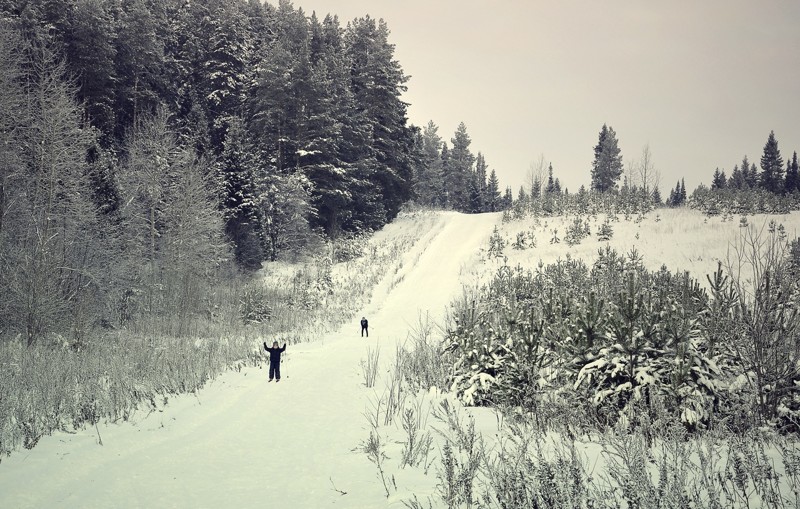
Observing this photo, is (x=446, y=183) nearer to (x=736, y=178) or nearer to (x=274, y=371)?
(x=736, y=178)

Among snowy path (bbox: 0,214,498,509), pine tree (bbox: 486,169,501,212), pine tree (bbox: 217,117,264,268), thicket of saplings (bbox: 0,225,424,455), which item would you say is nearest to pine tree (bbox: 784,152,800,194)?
pine tree (bbox: 486,169,501,212)

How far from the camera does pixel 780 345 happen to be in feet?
20.5

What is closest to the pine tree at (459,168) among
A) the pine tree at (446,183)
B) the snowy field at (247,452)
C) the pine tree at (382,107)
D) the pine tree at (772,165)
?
the pine tree at (446,183)

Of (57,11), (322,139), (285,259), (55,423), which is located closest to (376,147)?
(322,139)

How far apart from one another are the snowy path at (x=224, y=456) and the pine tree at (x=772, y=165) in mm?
84913

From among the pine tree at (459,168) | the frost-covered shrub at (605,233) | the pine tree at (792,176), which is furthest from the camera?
the pine tree at (459,168)

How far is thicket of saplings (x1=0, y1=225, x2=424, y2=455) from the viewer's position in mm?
7328

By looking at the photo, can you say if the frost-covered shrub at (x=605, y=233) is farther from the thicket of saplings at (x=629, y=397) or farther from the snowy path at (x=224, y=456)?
the snowy path at (x=224, y=456)

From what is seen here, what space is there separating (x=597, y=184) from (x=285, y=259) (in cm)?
5934

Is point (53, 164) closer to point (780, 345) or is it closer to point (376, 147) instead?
point (780, 345)

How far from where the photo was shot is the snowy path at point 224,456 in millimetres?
4789

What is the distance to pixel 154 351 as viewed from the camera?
492 inches

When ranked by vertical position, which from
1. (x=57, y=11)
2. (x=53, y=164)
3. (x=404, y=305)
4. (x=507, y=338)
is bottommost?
(x=404, y=305)

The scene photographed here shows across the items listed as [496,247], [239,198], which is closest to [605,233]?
[496,247]
